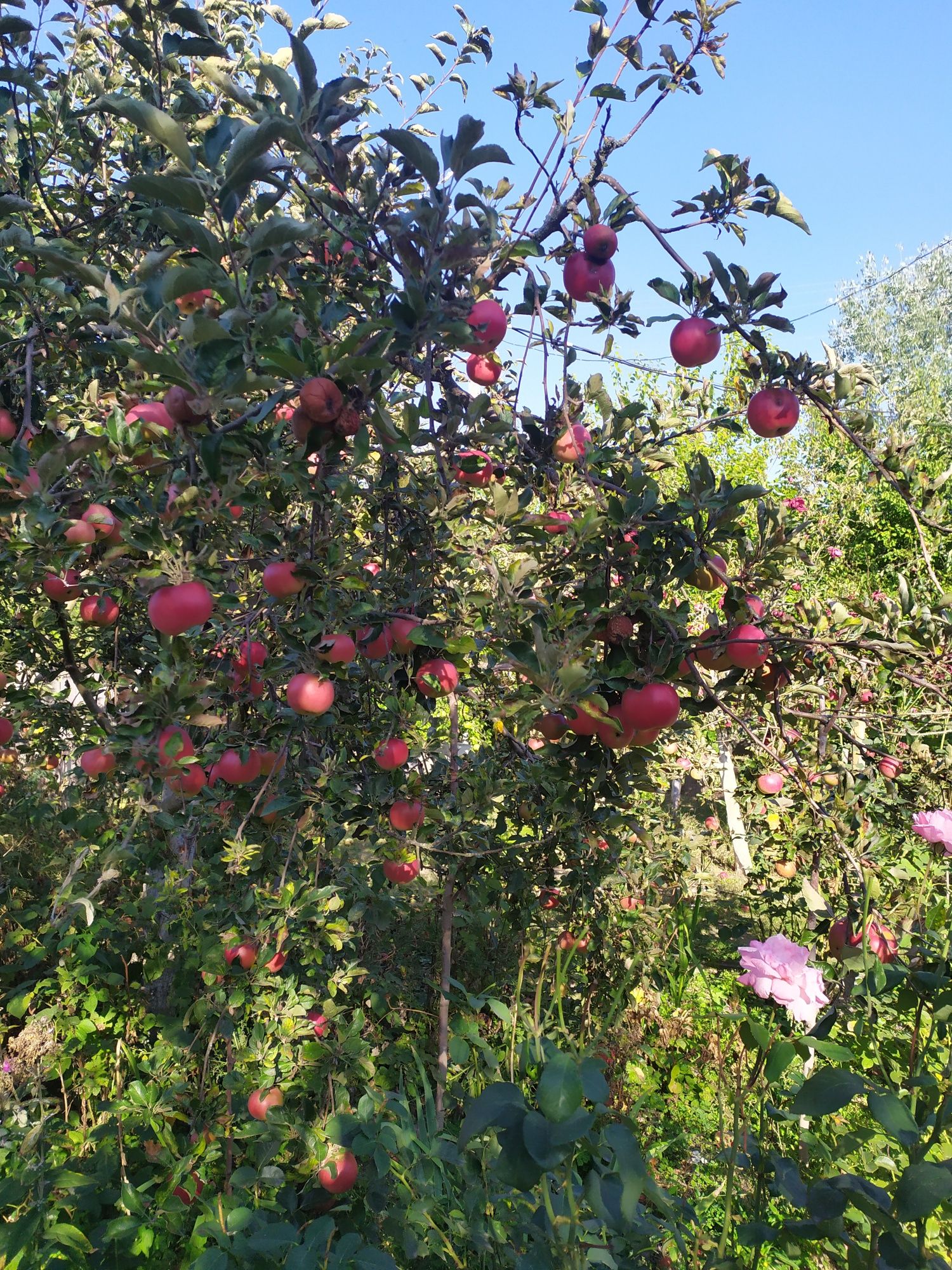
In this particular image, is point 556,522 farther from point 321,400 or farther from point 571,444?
point 321,400

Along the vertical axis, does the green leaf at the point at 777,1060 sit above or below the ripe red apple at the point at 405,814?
below

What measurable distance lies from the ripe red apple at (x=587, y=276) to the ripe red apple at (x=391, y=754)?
1.17 meters

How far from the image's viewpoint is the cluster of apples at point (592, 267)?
1.76m

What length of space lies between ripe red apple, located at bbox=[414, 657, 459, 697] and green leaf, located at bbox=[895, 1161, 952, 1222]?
3.73 ft

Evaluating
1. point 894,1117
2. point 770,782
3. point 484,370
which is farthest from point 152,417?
point 770,782

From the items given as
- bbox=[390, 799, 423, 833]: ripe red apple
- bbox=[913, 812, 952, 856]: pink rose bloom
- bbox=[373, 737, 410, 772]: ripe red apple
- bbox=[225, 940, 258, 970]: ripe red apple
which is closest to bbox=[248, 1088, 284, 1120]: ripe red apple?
bbox=[225, 940, 258, 970]: ripe red apple

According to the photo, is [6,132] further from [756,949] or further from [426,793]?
[756,949]

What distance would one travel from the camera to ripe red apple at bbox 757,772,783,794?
3.55 meters

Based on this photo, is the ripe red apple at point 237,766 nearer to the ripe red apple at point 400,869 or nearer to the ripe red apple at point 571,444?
the ripe red apple at point 400,869

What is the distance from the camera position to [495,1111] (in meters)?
0.86

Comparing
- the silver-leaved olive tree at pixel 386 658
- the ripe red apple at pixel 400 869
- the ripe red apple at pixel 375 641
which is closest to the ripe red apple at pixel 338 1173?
the silver-leaved olive tree at pixel 386 658

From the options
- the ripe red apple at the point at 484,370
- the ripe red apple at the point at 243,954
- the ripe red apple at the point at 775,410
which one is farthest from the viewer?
the ripe red apple at the point at 484,370

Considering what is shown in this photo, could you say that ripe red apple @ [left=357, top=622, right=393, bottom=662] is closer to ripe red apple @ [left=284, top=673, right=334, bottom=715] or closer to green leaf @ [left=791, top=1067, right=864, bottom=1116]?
ripe red apple @ [left=284, top=673, right=334, bottom=715]

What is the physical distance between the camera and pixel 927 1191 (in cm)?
74
